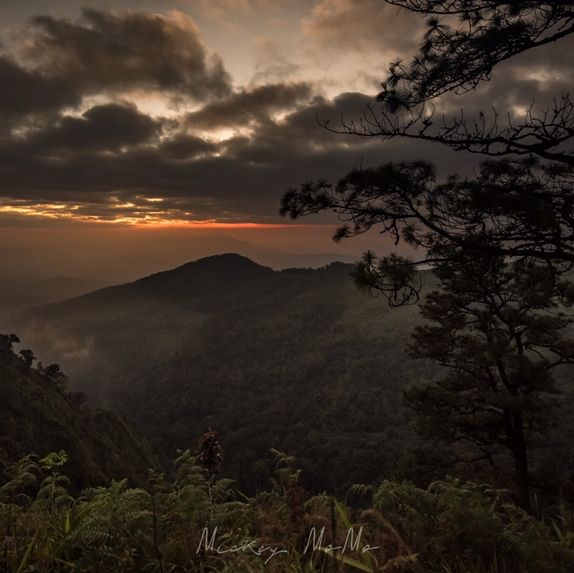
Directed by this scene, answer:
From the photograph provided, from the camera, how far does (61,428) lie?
60.8 metres

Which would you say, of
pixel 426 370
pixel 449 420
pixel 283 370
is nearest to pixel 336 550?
pixel 449 420

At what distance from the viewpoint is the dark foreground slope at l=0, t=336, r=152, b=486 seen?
5497cm

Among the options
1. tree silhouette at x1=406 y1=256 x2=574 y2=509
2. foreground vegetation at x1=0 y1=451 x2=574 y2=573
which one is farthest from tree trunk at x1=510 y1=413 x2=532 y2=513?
foreground vegetation at x1=0 y1=451 x2=574 y2=573

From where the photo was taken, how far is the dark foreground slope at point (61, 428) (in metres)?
55.0

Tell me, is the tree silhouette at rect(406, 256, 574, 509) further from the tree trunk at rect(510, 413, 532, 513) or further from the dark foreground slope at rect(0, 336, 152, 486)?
the dark foreground slope at rect(0, 336, 152, 486)

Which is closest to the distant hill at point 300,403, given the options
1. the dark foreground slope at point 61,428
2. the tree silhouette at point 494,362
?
the dark foreground slope at point 61,428

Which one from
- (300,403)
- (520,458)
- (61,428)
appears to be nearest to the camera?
(520,458)


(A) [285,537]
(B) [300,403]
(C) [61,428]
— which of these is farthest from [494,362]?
(B) [300,403]

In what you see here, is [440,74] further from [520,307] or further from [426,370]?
[426,370]

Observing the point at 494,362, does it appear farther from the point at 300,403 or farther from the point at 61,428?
the point at 300,403

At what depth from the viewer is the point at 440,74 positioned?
5.84 m

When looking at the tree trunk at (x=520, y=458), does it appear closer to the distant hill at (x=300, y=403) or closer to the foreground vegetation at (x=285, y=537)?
the foreground vegetation at (x=285, y=537)

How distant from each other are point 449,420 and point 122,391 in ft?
604

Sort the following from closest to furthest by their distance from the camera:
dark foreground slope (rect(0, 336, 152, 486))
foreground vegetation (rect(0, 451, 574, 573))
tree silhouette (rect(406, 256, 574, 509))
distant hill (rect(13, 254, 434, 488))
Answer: foreground vegetation (rect(0, 451, 574, 573))
tree silhouette (rect(406, 256, 574, 509))
dark foreground slope (rect(0, 336, 152, 486))
distant hill (rect(13, 254, 434, 488))
